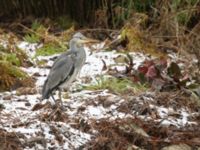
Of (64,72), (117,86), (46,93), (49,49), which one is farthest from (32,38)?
(46,93)

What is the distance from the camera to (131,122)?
663cm

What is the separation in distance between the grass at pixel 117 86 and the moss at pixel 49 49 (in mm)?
1351

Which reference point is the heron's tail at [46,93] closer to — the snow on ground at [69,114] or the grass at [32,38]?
the snow on ground at [69,114]

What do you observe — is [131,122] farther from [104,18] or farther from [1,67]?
[104,18]

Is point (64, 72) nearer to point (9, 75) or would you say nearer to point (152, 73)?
point (9, 75)

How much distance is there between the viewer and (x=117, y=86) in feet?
24.9

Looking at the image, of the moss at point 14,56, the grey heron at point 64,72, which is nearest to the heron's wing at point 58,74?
the grey heron at point 64,72

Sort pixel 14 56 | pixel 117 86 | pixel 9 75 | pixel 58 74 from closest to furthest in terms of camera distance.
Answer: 1. pixel 58 74
2. pixel 117 86
3. pixel 9 75
4. pixel 14 56

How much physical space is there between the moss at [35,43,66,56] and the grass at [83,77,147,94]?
4.43 feet

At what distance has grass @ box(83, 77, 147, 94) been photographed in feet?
24.4

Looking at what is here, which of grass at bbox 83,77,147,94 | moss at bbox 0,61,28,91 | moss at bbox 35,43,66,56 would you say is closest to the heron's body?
grass at bbox 83,77,147,94

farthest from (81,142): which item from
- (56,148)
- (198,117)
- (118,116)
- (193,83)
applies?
(193,83)

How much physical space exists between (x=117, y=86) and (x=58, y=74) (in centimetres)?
87

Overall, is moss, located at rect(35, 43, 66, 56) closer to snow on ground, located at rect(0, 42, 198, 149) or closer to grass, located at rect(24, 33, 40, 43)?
grass, located at rect(24, 33, 40, 43)
